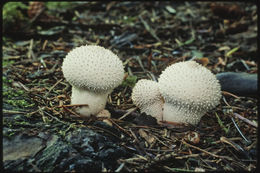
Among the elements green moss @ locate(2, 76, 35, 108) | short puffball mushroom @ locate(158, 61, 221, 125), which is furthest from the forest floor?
short puffball mushroom @ locate(158, 61, 221, 125)

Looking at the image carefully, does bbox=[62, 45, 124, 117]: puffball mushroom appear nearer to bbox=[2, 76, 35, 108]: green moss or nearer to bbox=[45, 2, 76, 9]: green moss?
bbox=[2, 76, 35, 108]: green moss

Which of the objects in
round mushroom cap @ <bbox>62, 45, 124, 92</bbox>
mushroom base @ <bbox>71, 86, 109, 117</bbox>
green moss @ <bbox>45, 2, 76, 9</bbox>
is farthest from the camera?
green moss @ <bbox>45, 2, 76, 9</bbox>

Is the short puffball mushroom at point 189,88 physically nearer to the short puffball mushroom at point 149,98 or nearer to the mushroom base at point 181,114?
the mushroom base at point 181,114

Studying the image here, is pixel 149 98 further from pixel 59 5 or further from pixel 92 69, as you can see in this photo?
pixel 59 5

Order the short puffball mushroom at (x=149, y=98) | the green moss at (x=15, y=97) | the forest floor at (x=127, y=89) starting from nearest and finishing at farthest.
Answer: the forest floor at (x=127, y=89), the green moss at (x=15, y=97), the short puffball mushroom at (x=149, y=98)

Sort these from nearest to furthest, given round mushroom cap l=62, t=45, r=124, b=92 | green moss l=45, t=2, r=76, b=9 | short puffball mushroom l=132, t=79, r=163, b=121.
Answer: round mushroom cap l=62, t=45, r=124, b=92
short puffball mushroom l=132, t=79, r=163, b=121
green moss l=45, t=2, r=76, b=9

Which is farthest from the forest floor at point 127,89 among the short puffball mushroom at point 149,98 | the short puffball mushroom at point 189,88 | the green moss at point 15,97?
the short puffball mushroom at point 189,88

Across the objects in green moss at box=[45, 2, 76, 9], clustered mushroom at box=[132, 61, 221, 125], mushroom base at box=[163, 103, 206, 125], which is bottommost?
mushroom base at box=[163, 103, 206, 125]
